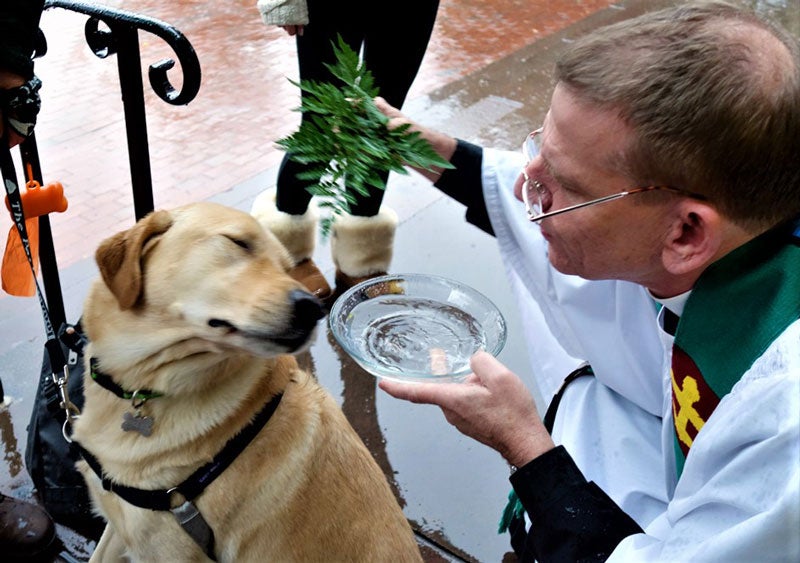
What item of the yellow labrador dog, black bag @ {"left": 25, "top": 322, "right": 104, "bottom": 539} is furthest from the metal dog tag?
black bag @ {"left": 25, "top": 322, "right": 104, "bottom": 539}

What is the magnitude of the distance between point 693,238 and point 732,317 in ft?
0.72

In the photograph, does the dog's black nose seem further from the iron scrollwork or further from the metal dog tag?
the iron scrollwork

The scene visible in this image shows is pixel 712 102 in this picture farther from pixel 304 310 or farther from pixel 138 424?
pixel 138 424

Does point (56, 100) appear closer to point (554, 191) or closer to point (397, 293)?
point (397, 293)

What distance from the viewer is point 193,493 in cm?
204

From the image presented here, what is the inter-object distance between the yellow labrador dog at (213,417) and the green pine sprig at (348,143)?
0.75 ft

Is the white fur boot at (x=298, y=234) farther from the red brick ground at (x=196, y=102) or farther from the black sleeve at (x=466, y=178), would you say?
the black sleeve at (x=466, y=178)

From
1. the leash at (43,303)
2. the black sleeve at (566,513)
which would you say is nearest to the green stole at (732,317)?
the black sleeve at (566,513)

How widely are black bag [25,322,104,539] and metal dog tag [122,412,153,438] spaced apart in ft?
1.63

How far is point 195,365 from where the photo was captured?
2062 mm

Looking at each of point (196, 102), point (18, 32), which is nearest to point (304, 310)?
point (18, 32)

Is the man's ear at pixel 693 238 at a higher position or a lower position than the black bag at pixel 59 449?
higher

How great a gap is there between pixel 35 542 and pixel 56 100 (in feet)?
14.8

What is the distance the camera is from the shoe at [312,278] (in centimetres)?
392
